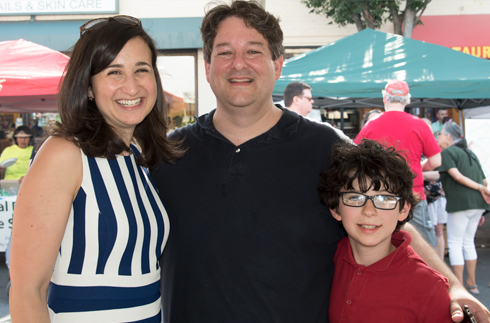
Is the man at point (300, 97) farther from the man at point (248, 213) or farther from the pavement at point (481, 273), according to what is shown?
the man at point (248, 213)

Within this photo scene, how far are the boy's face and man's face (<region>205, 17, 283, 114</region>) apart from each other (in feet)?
2.13

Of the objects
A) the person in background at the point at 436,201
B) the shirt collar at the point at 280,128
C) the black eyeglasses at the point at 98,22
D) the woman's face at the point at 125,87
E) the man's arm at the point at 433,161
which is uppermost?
the black eyeglasses at the point at 98,22

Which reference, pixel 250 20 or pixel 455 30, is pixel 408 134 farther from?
pixel 455 30

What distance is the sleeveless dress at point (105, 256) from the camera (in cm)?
157

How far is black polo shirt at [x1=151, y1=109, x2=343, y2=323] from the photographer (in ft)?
5.80

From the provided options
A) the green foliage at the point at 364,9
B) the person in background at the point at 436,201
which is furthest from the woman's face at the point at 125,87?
the green foliage at the point at 364,9

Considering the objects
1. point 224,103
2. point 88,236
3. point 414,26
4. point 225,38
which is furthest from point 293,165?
point 414,26

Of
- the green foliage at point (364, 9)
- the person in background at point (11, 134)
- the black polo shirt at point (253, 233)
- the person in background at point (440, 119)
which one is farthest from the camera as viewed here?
the person in background at point (11, 134)

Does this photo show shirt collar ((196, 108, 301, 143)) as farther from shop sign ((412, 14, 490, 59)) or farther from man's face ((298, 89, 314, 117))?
shop sign ((412, 14, 490, 59))

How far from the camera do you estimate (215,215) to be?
6.00ft

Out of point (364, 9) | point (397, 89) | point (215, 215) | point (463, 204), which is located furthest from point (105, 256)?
point (364, 9)

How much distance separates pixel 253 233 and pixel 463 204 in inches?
169

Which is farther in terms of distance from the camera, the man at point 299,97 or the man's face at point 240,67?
the man at point 299,97

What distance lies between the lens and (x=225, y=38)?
83.0 inches
